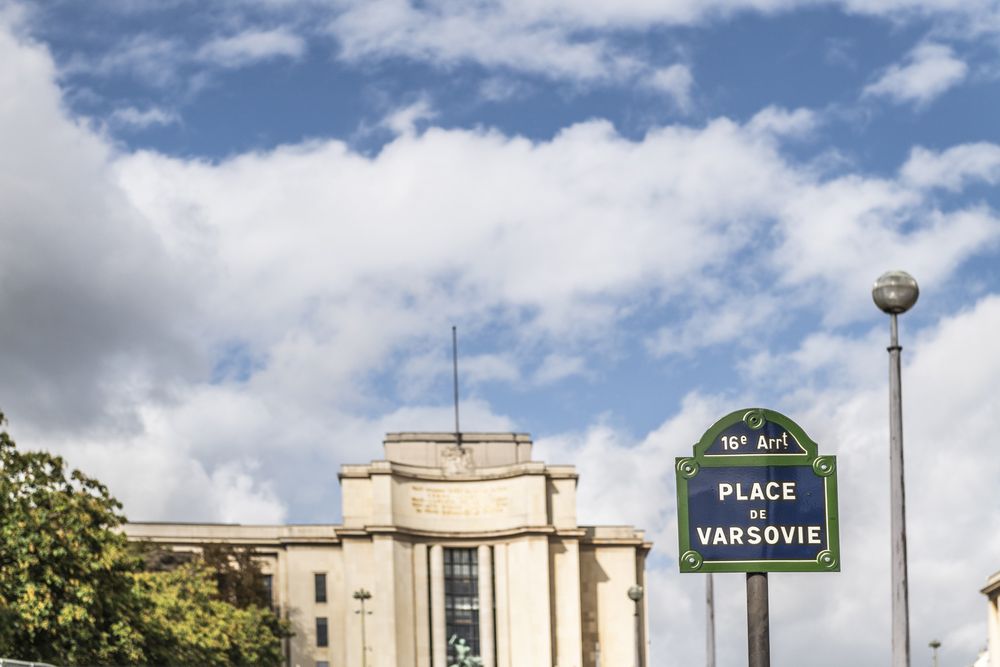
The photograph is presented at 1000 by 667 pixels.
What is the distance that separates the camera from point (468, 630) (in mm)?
127562

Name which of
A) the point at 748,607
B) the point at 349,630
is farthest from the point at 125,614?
the point at 349,630

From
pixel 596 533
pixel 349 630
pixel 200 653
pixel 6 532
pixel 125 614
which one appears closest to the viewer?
pixel 6 532

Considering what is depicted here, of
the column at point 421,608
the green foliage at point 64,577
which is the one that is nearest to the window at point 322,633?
the column at point 421,608

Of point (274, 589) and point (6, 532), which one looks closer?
point (6, 532)

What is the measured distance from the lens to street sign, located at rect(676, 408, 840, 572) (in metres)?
16.5

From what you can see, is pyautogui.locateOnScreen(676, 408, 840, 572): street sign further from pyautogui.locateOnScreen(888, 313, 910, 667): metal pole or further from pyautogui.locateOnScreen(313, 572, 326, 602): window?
pyautogui.locateOnScreen(313, 572, 326, 602): window

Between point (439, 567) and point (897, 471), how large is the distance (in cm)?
10876

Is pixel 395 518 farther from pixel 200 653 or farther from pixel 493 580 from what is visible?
pixel 200 653

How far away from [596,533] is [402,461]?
51.9ft

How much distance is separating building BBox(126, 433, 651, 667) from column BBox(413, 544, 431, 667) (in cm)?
9

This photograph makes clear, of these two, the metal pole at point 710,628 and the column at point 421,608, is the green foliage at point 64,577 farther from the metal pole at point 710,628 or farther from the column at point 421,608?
the column at point 421,608

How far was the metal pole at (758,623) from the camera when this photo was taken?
1659 centimetres

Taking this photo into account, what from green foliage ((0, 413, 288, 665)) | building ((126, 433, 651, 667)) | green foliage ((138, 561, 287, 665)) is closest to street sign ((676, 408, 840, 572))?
green foliage ((0, 413, 288, 665))

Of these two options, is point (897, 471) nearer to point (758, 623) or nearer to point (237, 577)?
point (758, 623)
